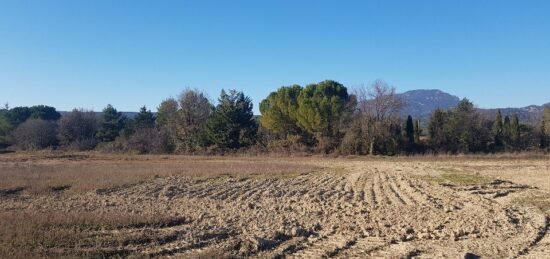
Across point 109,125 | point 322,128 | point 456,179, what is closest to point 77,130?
point 109,125

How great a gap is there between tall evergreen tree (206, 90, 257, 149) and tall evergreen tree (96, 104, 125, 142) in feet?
67.0

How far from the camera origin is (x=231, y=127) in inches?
2122

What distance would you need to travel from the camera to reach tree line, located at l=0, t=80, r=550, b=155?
1941 inches

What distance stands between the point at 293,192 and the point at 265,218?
6021 mm

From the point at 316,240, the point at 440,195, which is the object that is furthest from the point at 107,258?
the point at 440,195

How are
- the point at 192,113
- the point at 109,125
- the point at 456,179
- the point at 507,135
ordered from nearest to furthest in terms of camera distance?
the point at 456,179, the point at 507,135, the point at 192,113, the point at 109,125

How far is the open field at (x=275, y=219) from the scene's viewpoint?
344 inches

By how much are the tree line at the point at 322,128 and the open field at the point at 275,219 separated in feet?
91.1

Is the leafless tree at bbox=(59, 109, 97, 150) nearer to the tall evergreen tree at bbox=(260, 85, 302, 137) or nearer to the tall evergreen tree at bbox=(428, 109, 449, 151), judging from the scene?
the tall evergreen tree at bbox=(260, 85, 302, 137)

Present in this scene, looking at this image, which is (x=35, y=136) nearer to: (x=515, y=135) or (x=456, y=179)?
(x=456, y=179)

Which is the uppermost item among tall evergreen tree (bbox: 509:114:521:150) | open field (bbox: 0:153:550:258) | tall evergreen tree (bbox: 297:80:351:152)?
tall evergreen tree (bbox: 297:80:351:152)

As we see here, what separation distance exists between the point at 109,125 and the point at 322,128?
112 feet

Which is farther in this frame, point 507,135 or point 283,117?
point 283,117

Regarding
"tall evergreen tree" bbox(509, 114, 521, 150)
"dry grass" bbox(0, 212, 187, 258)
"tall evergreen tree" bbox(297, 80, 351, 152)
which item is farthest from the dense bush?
"dry grass" bbox(0, 212, 187, 258)
